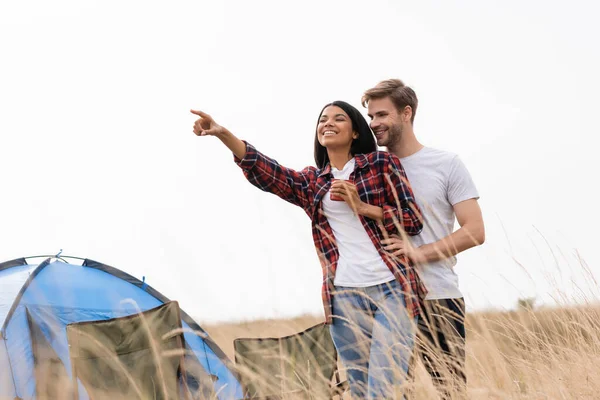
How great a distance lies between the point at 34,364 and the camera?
3424 mm

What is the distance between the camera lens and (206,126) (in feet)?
7.22

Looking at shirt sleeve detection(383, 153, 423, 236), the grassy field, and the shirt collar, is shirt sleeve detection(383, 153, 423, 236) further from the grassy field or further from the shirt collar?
the grassy field

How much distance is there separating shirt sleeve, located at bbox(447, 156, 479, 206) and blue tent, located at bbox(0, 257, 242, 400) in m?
1.51

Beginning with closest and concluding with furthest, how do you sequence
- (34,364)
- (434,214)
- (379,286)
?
(379,286) → (434,214) → (34,364)

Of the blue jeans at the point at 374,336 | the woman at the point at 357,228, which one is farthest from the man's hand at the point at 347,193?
the blue jeans at the point at 374,336

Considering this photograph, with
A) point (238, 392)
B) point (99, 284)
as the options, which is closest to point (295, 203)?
point (238, 392)

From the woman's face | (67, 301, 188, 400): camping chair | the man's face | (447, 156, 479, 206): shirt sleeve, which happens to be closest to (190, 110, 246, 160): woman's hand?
the woman's face

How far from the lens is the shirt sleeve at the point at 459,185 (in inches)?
89.0

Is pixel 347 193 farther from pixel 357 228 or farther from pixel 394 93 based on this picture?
pixel 394 93

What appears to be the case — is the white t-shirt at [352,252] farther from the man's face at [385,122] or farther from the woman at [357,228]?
the man's face at [385,122]

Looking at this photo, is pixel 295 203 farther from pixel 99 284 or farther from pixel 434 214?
pixel 99 284

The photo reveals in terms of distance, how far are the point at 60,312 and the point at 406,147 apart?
2.16 metres

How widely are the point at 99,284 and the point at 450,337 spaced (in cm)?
235

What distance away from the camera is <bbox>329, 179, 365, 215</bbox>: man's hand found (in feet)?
6.72
